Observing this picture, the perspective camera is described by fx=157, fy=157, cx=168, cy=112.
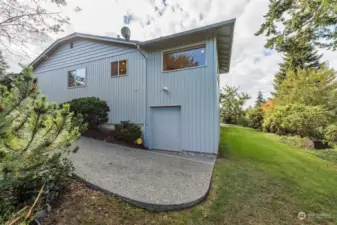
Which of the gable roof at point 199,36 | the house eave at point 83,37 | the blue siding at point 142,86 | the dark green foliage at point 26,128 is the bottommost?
the dark green foliage at point 26,128

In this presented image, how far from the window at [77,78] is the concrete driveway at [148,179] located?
5.95 m

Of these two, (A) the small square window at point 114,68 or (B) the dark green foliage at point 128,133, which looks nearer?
(B) the dark green foliage at point 128,133

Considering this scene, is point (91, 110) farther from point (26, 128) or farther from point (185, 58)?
point (26, 128)

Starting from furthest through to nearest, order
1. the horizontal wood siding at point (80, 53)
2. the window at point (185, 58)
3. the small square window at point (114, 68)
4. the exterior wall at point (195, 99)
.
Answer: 1. the horizontal wood siding at point (80, 53)
2. the small square window at point (114, 68)
3. the window at point (185, 58)
4. the exterior wall at point (195, 99)

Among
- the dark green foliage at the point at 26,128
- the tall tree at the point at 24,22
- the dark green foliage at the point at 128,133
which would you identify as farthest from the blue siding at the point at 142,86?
the dark green foliage at the point at 26,128

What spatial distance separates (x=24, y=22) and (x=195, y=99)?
19.0ft

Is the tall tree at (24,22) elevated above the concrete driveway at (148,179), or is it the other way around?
the tall tree at (24,22)

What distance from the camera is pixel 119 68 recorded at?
820 cm

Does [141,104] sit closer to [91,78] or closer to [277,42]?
[91,78]

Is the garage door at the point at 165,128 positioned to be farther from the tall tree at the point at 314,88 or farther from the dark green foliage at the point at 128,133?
the tall tree at the point at 314,88

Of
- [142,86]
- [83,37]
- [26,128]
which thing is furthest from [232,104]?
[26,128]

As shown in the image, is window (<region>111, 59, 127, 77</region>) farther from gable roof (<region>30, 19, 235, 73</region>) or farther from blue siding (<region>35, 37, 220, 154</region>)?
gable roof (<region>30, 19, 235, 73</region>)

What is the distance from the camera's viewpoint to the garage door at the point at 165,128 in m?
6.80

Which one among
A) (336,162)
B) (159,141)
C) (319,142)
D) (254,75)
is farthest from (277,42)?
(254,75)
